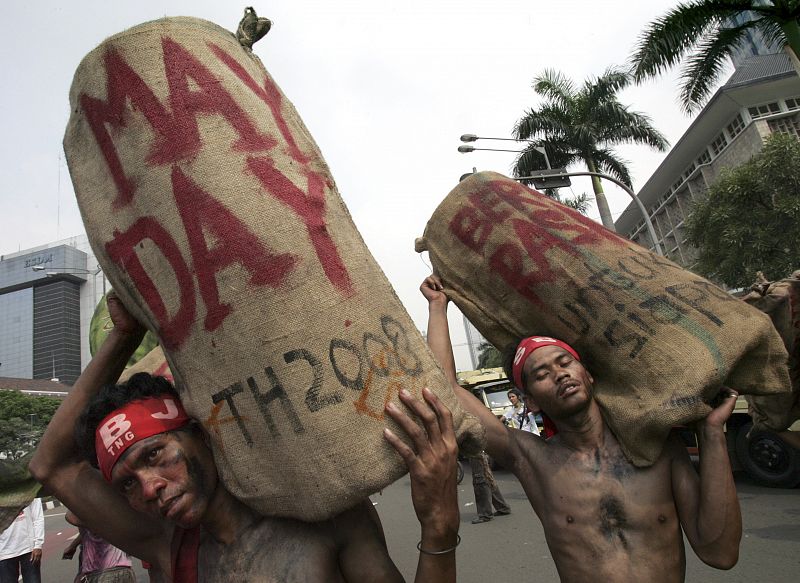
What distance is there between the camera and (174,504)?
150 centimetres

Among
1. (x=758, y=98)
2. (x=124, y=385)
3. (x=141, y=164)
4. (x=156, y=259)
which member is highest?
(x=758, y=98)

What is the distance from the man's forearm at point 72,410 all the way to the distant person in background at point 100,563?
3.01 m

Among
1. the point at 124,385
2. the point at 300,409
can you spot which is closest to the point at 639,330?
the point at 300,409

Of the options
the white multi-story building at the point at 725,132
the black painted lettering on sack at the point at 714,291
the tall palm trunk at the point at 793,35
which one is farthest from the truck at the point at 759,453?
the white multi-story building at the point at 725,132

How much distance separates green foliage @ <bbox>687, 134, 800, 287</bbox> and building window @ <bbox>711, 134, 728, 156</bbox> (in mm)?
16181

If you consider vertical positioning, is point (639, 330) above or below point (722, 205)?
below

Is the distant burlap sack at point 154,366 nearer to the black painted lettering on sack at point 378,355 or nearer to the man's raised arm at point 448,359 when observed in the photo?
the man's raised arm at point 448,359

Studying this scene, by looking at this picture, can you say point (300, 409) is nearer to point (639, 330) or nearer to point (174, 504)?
point (174, 504)

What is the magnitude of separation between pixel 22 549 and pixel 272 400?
19.2ft

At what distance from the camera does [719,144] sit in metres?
30.3

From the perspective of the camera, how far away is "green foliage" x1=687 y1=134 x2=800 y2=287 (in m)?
14.3

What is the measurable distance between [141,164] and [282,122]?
0.41 m

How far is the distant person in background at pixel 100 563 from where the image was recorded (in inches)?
164

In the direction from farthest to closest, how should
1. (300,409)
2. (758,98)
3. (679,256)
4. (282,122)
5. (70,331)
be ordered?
(70,331)
(679,256)
(758,98)
(282,122)
(300,409)
